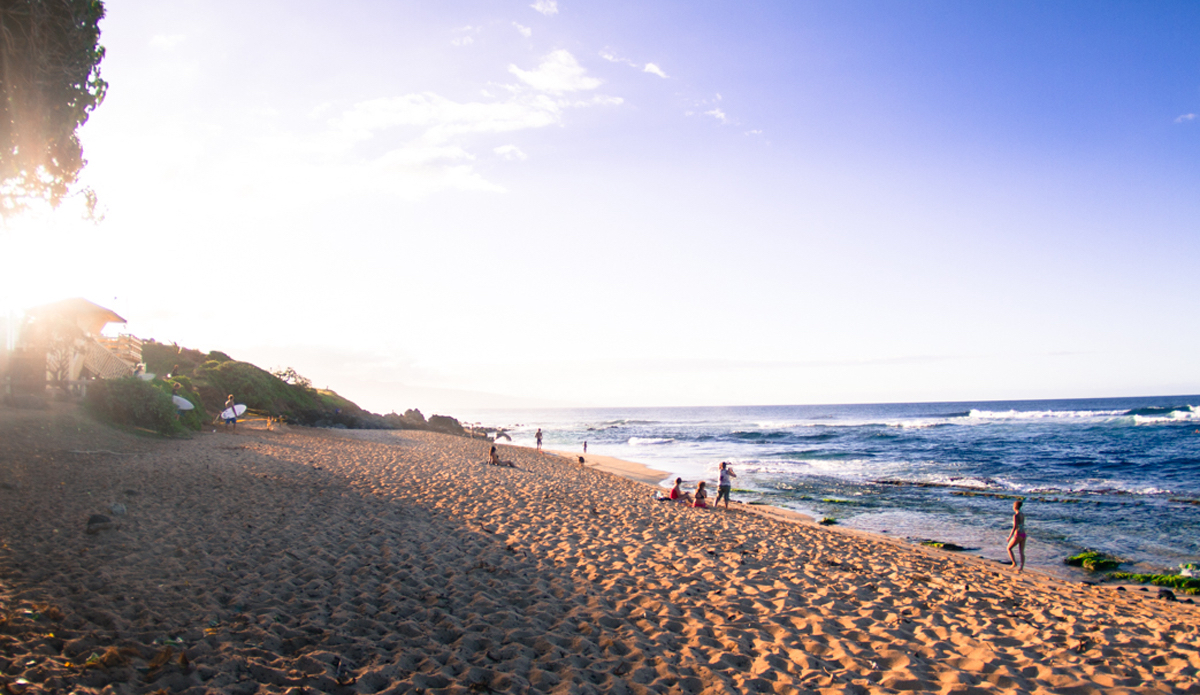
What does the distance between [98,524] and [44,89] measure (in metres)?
6.00

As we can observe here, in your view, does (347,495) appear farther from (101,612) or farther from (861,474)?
(861,474)

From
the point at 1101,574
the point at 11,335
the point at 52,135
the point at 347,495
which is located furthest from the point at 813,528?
the point at 11,335

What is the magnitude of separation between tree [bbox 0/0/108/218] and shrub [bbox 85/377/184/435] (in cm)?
1166

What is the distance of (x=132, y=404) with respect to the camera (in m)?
18.3

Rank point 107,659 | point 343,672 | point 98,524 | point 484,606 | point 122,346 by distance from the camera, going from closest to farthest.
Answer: point 107,659
point 343,672
point 484,606
point 98,524
point 122,346

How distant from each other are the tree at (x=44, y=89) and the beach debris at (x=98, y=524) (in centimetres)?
485

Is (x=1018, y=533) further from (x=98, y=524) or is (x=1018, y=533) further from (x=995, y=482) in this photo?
(x=98, y=524)

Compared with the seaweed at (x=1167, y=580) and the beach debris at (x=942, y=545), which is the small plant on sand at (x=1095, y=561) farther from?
the beach debris at (x=942, y=545)

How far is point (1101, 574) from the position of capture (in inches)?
473

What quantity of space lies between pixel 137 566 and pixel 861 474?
30.1 m

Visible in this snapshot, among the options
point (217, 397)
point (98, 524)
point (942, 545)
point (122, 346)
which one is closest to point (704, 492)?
point (942, 545)

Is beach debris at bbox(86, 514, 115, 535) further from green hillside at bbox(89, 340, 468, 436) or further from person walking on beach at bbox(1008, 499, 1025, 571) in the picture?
person walking on beach at bbox(1008, 499, 1025, 571)

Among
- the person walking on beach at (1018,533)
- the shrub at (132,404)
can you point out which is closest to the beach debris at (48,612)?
the person walking on beach at (1018,533)

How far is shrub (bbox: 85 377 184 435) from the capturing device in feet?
58.9
